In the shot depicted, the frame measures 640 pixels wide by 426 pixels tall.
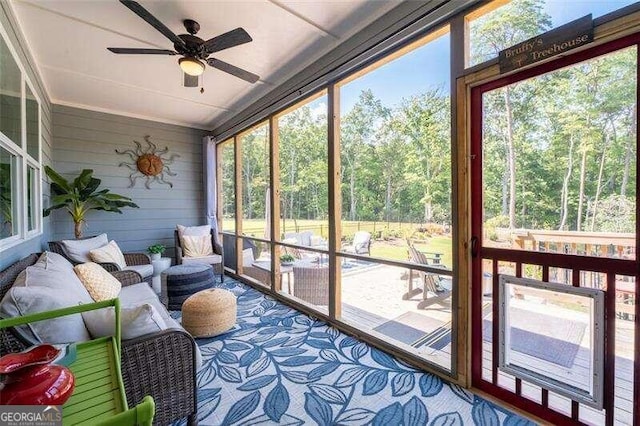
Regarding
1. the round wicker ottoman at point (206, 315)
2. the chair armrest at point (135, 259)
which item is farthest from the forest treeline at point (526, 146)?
the chair armrest at point (135, 259)

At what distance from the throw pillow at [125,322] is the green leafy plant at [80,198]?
3.25 metres

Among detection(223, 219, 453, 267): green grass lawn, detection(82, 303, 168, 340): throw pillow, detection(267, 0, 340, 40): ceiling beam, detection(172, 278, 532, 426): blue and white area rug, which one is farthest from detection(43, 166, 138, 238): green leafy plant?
detection(267, 0, 340, 40): ceiling beam

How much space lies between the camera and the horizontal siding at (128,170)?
4469 millimetres

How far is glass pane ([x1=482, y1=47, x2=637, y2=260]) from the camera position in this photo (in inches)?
59.8

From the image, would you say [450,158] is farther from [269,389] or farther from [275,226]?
[275,226]

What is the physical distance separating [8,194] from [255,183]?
309cm

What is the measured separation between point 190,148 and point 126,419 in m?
5.63

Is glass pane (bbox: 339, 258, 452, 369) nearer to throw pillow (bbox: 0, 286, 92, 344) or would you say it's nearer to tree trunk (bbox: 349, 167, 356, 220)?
tree trunk (bbox: 349, 167, 356, 220)

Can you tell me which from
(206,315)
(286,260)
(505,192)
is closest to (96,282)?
(206,315)

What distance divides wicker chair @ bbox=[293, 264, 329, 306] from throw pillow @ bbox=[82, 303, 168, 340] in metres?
2.31

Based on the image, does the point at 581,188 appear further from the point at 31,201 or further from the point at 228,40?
the point at 31,201

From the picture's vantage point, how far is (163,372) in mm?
1559

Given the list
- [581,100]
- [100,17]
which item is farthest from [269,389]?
[100,17]

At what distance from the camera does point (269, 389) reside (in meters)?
2.07
